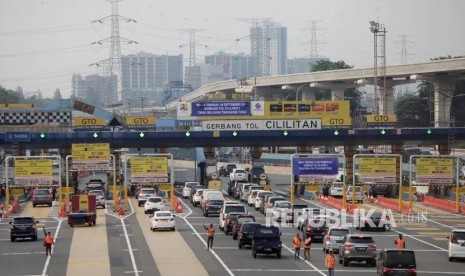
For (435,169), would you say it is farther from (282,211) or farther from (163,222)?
(163,222)

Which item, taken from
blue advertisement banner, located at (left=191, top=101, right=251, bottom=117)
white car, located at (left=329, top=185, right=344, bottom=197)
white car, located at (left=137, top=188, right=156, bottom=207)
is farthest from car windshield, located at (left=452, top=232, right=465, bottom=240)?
blue advertisement banner, located at (left=191, top=101, right=251, bottom=117)

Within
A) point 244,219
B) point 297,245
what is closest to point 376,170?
point 244,219

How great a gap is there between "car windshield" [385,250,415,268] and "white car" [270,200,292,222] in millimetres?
25198

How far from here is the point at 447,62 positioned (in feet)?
447

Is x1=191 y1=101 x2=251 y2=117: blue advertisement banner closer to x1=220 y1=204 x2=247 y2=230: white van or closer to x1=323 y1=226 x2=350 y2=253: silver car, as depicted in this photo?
x1=220 y1=204 x2=247 y2=230: white van

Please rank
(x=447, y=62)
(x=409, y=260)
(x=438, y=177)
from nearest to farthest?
1. (x=409, y=260)
2. (x=438, y=177)
3. (x=447, y=62)

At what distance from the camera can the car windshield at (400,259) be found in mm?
38469

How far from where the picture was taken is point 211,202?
69.9m

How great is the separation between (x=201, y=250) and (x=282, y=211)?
562 inches

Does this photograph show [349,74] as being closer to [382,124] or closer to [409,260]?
[382,124]

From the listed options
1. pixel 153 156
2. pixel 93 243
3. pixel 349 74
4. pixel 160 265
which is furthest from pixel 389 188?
pixel 349 74

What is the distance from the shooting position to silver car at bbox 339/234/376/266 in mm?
44719

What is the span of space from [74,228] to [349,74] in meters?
110

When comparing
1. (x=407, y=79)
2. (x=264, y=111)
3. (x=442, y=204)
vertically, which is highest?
(x=407, y=79)
